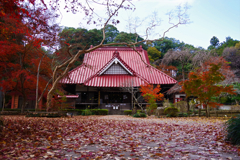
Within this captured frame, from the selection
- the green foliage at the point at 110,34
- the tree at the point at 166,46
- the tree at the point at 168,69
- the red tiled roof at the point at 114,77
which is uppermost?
the green foliage at the point at 110,34

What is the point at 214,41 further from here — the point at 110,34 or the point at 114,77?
the point at 114,77

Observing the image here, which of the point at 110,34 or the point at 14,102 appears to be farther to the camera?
the point at 110,34

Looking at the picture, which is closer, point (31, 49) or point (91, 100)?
point (31, 49)

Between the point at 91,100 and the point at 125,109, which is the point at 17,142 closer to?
the point at 125,109

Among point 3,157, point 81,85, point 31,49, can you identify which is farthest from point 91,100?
point 3,157

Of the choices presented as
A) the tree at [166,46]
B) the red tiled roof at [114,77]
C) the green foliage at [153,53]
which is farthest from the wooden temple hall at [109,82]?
the tree at [166,46]

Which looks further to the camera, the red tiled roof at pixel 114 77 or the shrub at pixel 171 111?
the red tiled roof at pixel 114 77

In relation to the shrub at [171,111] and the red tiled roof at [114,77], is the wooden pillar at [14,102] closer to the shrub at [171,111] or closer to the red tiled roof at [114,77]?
the red tiled roof at [114,77]

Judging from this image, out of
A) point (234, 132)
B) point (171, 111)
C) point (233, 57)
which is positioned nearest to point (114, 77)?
point (171, 111)

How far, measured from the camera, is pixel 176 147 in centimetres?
437

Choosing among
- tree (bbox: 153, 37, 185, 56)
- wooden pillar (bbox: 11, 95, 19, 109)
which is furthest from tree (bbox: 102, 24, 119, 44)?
wooden pillar (bbox: 11, 95, 19, 109)

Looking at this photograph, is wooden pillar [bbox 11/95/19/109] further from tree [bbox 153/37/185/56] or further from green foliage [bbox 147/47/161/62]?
tree [bbox 153/37/185/56]

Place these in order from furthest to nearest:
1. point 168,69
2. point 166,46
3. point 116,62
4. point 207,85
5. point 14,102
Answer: point 166,46
point 168,69
point 116,62
point 14,102
point 207,85

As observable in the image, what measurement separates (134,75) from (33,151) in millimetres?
18534
